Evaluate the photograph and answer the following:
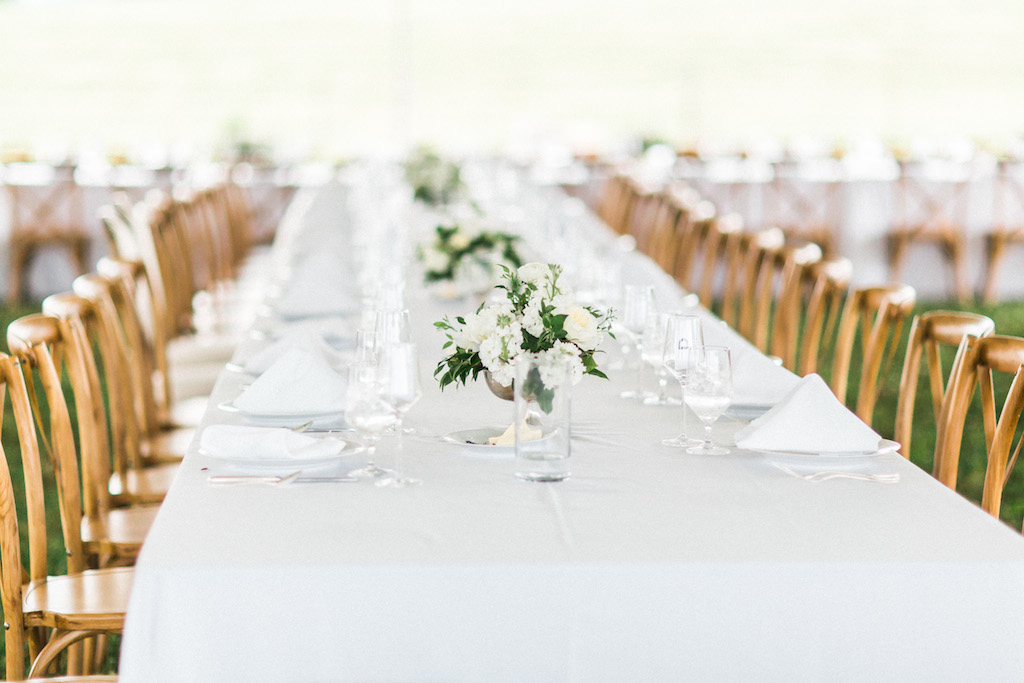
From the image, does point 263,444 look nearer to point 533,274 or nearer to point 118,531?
point 533,274

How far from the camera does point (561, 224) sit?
4.18 metres

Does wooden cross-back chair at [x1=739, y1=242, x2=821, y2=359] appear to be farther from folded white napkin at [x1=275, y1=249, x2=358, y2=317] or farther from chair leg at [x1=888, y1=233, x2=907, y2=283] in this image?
chair leg at [x1=888, y1=233, x2=907, y2=283]

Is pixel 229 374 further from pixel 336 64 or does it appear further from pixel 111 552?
pixel 336 64

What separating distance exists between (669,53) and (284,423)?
13825 mm

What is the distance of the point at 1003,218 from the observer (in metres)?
7.98

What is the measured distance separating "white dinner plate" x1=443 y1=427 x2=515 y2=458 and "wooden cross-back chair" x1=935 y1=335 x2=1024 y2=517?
2.66 ft

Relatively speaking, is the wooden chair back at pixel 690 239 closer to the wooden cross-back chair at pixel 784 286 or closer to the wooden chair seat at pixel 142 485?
the wooden cross-back chair at pixel 784 286

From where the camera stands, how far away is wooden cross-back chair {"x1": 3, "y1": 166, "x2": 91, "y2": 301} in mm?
7766

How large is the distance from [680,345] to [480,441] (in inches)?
13.9

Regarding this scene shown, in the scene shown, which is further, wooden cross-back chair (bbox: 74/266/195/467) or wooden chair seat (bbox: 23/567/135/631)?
wooden cross-back chair (bbox: 74/266/195/467)

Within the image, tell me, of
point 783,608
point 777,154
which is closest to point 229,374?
point 783,608

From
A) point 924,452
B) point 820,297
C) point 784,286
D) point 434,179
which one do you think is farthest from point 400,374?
point 434,179

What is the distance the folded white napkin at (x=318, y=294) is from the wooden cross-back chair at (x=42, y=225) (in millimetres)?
Result: 5001

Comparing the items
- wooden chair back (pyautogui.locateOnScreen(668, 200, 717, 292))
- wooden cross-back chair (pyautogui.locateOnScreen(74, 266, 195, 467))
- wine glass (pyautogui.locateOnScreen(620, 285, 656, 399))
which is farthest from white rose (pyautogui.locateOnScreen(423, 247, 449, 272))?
wooden chair back (pyautogui.locateOnScreen(668, 200, 717, 292))
